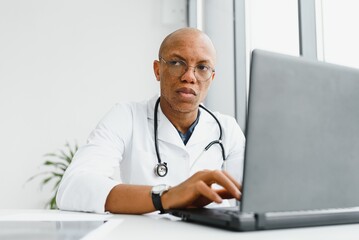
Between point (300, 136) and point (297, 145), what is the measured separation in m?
0.02

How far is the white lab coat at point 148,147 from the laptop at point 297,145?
49 centimetres

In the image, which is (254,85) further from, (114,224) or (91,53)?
(91,53)

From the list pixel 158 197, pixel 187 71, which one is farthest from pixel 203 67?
pixel 158 197

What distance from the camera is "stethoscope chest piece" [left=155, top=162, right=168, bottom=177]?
1.19m

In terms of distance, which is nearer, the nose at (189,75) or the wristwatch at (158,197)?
the wristwatch at (158,197)

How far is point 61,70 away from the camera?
3.11 metres

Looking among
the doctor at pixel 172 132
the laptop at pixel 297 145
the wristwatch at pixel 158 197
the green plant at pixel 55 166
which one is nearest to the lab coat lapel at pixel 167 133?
the doctor at pixel 172 132

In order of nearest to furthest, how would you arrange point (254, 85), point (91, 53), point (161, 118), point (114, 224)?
point (254, 85)
point (114, 224)
point (161, 118)
point (91, 53)

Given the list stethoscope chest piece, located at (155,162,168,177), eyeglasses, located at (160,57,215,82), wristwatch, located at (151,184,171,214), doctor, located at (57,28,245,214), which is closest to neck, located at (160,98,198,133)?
doctor, located at (57,28,245,214)

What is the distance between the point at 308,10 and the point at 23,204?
2.43 m

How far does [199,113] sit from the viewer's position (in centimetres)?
146

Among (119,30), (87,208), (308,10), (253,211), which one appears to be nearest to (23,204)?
(119,30)

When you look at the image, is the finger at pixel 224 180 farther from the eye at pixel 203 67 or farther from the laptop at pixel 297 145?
the eye at pixel 203 67

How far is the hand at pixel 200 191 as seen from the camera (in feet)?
2.47
